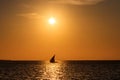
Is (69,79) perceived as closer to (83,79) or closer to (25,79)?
(83,79)

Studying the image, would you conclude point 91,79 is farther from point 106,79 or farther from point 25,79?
point 25,79

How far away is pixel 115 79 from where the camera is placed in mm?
100500

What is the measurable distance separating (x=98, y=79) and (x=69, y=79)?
830 cm

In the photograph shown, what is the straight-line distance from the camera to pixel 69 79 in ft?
335

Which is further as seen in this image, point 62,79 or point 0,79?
point 62,79

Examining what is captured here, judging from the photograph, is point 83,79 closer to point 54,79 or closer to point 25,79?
point 54,79

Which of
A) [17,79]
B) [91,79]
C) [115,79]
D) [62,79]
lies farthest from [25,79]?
[115,79]

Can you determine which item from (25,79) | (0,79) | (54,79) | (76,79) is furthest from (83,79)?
(0,79)

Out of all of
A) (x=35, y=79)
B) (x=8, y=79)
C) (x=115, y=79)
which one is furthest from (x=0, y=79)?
(x=115, y=79)

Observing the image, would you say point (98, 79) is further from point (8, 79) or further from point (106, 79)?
point (8, 79)

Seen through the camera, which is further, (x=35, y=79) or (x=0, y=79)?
(x=35, y=79)

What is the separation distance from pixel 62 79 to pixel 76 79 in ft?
17.0

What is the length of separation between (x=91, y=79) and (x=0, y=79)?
25.4 m

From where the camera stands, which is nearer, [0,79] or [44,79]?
[0,79]
